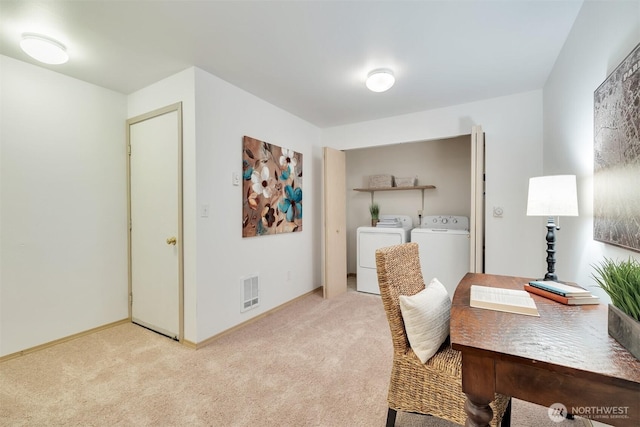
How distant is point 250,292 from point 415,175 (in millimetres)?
2971

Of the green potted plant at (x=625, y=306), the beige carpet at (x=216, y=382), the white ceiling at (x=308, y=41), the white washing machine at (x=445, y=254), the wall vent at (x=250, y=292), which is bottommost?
the beige carpet at (x=216, y=382)

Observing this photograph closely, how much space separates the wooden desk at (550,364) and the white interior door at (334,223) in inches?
99.0

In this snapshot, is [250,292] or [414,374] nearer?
[414,374]

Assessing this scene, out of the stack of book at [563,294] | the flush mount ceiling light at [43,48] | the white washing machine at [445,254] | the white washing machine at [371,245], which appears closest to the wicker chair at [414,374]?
the stack of book at [563,294]

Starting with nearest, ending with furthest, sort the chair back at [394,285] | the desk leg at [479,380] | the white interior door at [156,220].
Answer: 1. the desk leg at [479,380]
2. the chair back at [394,285]
3. the white interior door at [156,220]

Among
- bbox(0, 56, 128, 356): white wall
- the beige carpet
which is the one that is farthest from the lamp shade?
bbox(0, 56, 128, 356): white wall

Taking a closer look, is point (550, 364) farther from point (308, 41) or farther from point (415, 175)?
point (415, 175)

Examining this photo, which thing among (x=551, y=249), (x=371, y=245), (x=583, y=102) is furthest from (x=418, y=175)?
(x=551, y=249)

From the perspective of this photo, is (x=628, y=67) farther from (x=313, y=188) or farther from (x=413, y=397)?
(x=313, y=188)

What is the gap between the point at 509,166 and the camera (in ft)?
9.52

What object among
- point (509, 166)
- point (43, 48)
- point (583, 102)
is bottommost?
point (509, 166)

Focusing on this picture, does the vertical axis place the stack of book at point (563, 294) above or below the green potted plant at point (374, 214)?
below

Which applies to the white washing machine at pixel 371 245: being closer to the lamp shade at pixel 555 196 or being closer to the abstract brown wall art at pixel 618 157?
the lamp shade at pixel 555 196

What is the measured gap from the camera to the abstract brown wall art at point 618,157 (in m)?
1.06
